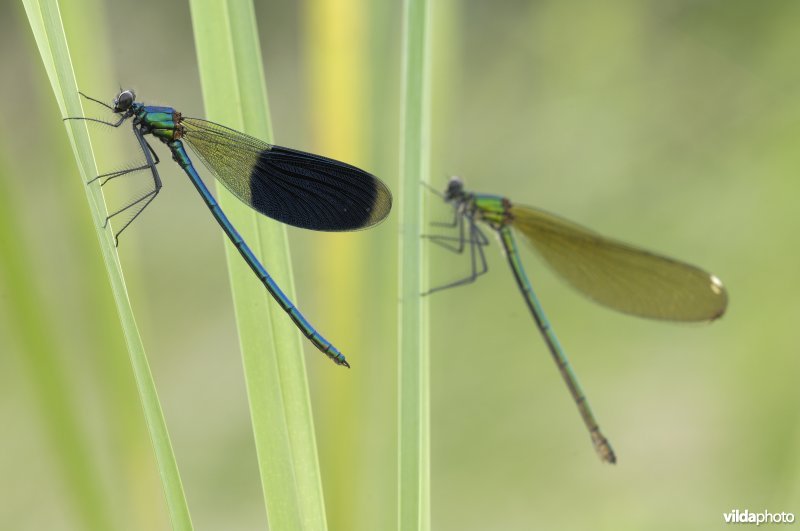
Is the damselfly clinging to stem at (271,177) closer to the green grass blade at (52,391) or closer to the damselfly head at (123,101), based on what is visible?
the damselfly head at (123,101)

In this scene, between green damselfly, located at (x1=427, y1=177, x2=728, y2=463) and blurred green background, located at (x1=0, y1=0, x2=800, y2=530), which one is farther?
green damselfly, located at (x1=427, y1=177, x2=728, y2=463)

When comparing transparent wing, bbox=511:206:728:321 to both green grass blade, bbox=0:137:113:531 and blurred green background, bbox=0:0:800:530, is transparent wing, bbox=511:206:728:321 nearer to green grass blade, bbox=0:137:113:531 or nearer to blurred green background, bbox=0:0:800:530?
blurred green background, bbox=0:0:800:530

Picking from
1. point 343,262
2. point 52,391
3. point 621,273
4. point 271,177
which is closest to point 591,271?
point 621,273

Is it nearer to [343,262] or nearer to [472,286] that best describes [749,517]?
[472,286]

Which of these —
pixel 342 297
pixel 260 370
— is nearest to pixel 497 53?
pixel 342 297

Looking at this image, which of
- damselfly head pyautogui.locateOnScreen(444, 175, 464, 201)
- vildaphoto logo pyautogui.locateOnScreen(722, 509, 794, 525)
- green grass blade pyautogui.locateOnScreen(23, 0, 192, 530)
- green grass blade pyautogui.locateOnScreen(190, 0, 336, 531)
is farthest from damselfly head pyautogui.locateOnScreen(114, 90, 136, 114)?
vildaphoto logo pyautogui.locateOnScreen(722, 509, 794, 525)

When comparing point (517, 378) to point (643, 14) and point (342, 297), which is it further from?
point (643, 14)
